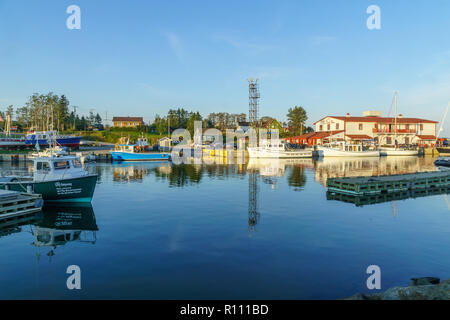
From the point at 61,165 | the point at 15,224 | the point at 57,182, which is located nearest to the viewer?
the point at 15,224

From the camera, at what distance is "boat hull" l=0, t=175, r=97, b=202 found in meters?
23.8

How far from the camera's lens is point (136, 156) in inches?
2729

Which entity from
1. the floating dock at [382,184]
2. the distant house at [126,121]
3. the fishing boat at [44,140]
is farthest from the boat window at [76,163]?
the distant house at [126,121]

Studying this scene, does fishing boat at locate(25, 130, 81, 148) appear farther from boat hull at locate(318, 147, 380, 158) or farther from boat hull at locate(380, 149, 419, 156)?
boat hull at locate(380, 149, 419, 156)

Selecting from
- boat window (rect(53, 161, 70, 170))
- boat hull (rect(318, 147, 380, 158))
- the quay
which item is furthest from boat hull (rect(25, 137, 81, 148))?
boat hull (rect(318, 147, 380, 158))

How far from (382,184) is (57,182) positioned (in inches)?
1071

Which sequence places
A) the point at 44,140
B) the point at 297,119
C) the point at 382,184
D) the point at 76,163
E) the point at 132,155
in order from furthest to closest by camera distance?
the point at 297,119, the point at 44,140, the point at 132,155, the point at 382,184, the point at 76,163

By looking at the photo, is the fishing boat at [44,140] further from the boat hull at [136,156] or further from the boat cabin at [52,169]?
the boat cabin at [52,169]

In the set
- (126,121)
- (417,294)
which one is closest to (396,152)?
(417,294)

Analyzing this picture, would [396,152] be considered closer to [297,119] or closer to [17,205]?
[297,119]

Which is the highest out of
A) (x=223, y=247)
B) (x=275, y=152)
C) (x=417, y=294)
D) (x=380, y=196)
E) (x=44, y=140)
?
(x=44, y=140)

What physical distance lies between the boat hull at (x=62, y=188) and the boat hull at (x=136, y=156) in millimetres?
43711

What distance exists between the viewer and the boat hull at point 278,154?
74.7 m
